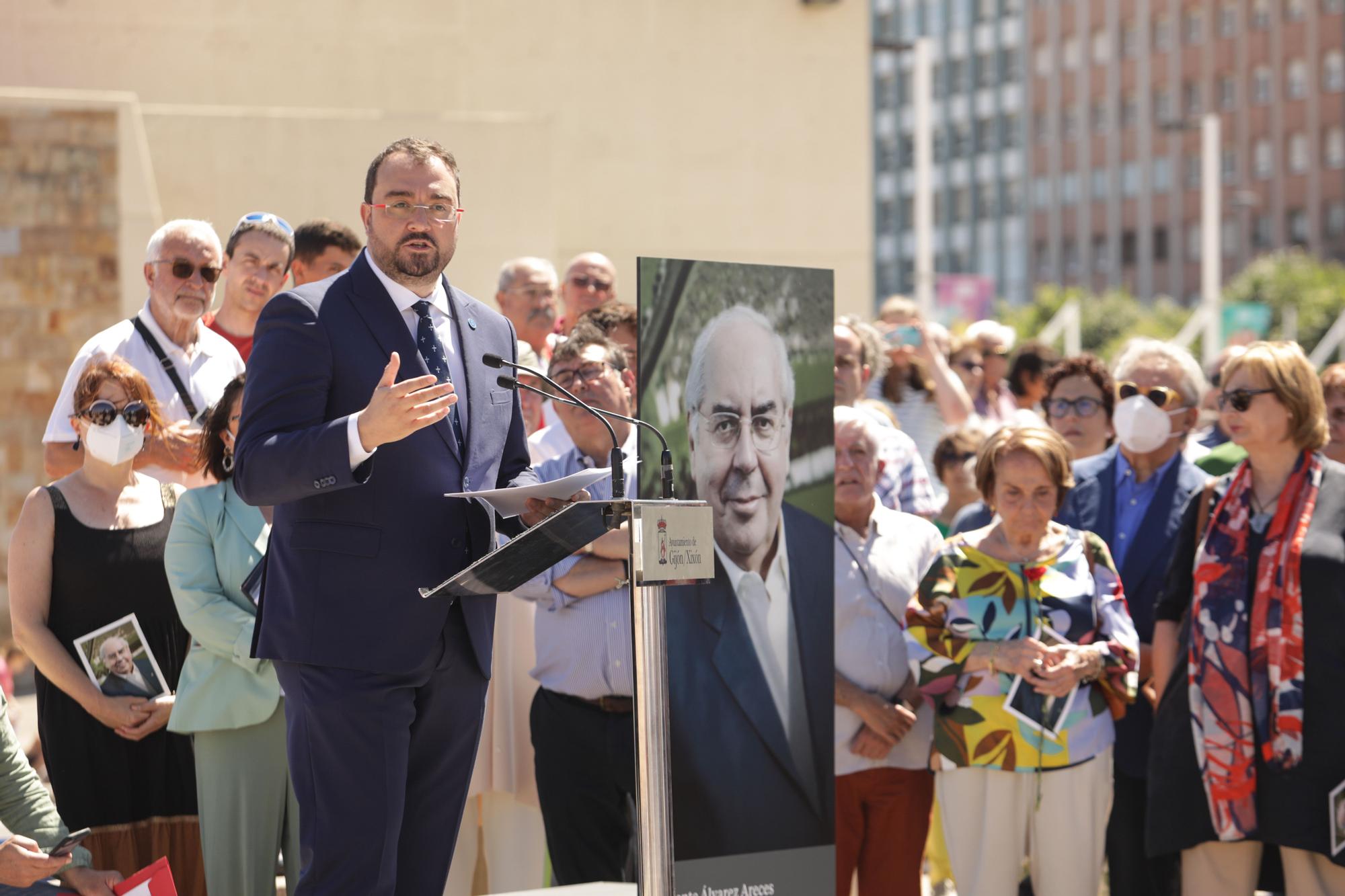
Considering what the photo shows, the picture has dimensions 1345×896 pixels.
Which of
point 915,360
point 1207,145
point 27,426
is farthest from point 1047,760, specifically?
point 1207,145

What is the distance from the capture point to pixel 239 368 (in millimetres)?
5180

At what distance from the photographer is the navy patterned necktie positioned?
328cm

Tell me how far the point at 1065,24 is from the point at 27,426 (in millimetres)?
74589

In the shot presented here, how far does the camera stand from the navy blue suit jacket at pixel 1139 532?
5.10 meters

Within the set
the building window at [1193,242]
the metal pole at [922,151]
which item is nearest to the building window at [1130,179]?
the building window at [1193,242]

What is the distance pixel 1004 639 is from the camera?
4625 mm

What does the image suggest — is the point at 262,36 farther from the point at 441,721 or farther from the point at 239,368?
the point at 441,721

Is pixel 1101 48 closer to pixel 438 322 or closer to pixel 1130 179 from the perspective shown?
pixel 1130 179

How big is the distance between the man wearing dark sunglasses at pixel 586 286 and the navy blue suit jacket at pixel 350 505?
A: 298 cm

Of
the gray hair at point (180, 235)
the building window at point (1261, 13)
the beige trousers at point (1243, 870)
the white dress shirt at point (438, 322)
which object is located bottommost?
the beige trousers at point (1243, 870)

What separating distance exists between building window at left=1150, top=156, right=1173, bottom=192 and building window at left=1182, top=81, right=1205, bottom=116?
8.27ft

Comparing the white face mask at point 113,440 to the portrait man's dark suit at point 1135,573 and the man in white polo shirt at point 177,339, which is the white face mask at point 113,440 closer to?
the man in white polo shirt at point 177,339

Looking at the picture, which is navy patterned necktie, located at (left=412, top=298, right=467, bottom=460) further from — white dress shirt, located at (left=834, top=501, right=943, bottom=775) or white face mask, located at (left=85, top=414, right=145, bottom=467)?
white dress shirt, located at (left=834, top=501, right=943, bottom=775)

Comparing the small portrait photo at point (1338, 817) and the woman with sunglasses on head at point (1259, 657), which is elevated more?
the woman with sunglasses on head at point (1259, 657)
